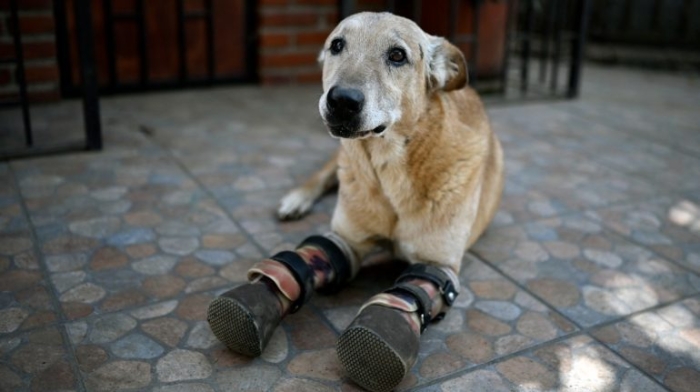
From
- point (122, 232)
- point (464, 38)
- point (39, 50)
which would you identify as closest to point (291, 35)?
point (464, 38)

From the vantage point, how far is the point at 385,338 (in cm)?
197

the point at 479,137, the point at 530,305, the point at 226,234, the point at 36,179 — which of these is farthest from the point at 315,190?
the point at 36,179

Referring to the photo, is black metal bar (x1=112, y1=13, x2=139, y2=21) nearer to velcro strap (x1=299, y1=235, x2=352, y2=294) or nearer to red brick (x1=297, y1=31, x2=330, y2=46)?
red brick (x1=297, y1=31, x2=330, y2=46)

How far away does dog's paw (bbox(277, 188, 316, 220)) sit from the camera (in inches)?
128

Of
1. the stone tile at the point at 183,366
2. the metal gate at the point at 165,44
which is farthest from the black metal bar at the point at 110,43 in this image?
the stone tile at the point at 183,366

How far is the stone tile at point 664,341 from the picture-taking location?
2195 mm

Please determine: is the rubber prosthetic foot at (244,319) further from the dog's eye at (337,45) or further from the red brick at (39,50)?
the red brick at (39,50)

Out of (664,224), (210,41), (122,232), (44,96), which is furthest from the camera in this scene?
(210,41)

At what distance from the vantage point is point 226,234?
122 inches

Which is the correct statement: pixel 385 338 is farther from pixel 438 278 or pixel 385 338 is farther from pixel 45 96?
pixel 45 96

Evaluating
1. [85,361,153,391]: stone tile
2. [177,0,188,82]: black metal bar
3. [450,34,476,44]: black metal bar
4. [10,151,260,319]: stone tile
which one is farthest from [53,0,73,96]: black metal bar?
[85,361,153,391]: stone tile

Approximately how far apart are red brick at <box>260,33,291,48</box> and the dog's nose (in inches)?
140

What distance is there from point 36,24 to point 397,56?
3.33 m

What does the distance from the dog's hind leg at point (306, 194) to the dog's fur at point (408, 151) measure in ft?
2.00
